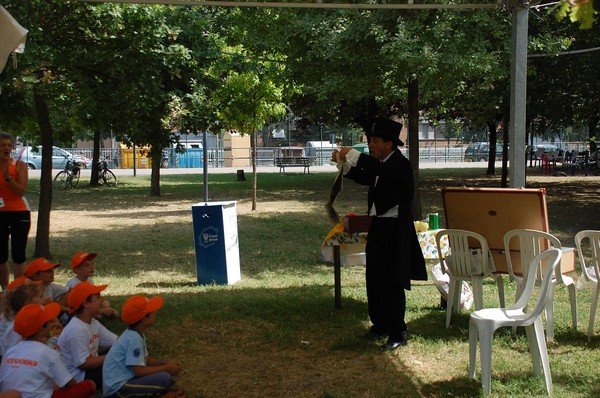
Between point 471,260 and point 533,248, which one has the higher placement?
point 533,248

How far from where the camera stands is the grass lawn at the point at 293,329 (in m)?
5.17

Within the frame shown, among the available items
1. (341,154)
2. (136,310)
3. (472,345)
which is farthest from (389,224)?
(136,310)

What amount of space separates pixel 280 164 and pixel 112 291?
2935 cm

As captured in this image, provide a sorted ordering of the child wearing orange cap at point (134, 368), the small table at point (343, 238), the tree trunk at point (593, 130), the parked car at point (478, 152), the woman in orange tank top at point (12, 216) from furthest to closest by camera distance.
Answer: the parked car at point (478, 152), the tree trunk at point (593, 130), the woman in orange tank top at point (12, 216), the small table at point (343, 238), the child wearing orange cap at point (134, 368)

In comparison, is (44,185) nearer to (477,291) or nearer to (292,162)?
(477,291)

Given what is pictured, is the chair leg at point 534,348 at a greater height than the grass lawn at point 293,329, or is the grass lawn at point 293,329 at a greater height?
the chair leg at point 534,348

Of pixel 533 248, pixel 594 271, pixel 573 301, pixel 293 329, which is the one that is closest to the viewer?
pixel 533 248

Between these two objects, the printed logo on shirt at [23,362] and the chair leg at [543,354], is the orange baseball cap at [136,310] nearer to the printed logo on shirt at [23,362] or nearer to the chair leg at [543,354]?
the printed logo on shirt at [23,362]

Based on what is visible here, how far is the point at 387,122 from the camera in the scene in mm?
6047

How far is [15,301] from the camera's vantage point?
15.9 feet

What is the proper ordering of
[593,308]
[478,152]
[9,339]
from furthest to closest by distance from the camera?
1. [478,152]
2. [593,308]
3. [9,339]

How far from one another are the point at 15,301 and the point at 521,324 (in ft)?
11.0

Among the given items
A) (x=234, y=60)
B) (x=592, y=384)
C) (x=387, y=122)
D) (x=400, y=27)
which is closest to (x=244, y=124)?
(x=234, y=60)

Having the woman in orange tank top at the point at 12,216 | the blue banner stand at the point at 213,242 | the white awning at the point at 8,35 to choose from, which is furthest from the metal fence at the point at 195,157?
the white awning at the point at 8,35
